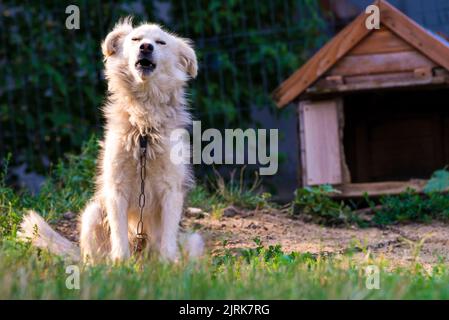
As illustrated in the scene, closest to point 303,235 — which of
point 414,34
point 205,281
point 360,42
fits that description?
point 360,42

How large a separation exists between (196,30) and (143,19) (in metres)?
0.58

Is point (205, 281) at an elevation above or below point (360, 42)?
below

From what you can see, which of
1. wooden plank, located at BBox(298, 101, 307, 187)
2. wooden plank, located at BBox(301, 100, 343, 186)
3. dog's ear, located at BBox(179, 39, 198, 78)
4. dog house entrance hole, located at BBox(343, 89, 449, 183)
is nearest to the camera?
dog's ear, located at BBox(179, 39, 198, 78)

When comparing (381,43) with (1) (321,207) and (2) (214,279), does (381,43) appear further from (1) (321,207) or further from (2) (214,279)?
(2) (214,279)

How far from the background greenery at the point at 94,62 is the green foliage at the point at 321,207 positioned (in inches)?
74.2

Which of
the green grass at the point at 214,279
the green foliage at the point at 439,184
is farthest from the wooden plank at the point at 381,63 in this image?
the green grass at the point at 214,279

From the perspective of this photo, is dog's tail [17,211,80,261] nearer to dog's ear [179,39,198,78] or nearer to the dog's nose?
the dog's nose

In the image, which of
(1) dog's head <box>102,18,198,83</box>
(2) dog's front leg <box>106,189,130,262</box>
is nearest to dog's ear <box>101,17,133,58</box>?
(1) dog's head <box>102,18,198,83</box>

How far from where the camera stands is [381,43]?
690 centimetres

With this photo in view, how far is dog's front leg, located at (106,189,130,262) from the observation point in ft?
14.8

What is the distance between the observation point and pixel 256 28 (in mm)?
8484

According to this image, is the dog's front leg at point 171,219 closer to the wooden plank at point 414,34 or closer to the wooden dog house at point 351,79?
the wooden dog house at point 351,79

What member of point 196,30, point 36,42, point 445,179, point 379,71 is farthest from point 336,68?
point 36,42

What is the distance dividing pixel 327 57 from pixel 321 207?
1.39m
